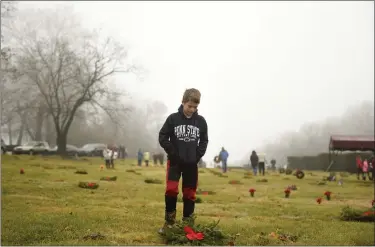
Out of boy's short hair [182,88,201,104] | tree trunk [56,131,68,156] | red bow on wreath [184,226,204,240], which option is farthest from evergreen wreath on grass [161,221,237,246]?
tree trunk [56,131,68,156]

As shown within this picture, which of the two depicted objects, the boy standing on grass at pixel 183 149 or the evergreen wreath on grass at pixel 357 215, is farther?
the evergreen wreath on grass at pixel 357 215

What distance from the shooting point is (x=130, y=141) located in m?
79.6

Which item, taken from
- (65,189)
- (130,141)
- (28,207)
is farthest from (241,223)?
(130,141)

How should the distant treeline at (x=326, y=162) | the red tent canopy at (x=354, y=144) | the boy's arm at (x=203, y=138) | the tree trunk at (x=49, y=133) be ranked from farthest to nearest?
the tree trunk at (x=49, y=133) < the distant treeline at (x=326, y=162) < the red tent canopy at (x=354, y=144) < the boy's arm at (x=203, y=138)

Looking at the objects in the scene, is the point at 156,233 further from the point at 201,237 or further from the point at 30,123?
the point at 30,123

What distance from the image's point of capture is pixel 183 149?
512 cm


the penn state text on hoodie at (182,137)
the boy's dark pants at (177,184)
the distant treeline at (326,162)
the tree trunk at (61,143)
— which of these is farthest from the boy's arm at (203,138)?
the distant treeline at (326,162)

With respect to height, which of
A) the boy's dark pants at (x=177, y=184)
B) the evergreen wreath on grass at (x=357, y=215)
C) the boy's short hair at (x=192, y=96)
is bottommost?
the evergreen wreath on grass at (x=357, y=215)

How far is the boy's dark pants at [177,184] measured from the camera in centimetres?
510

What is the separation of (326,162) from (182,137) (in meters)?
44.2

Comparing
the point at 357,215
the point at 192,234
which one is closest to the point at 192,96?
the point at 192,234

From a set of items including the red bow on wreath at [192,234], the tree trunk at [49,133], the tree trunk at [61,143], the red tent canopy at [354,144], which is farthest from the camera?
the tree trunk at [49,133]

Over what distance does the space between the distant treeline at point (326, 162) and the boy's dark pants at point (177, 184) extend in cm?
3939

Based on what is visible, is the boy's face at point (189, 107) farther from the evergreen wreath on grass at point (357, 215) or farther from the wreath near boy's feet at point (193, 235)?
the evergreen wreath on grass at point (357, 215)
